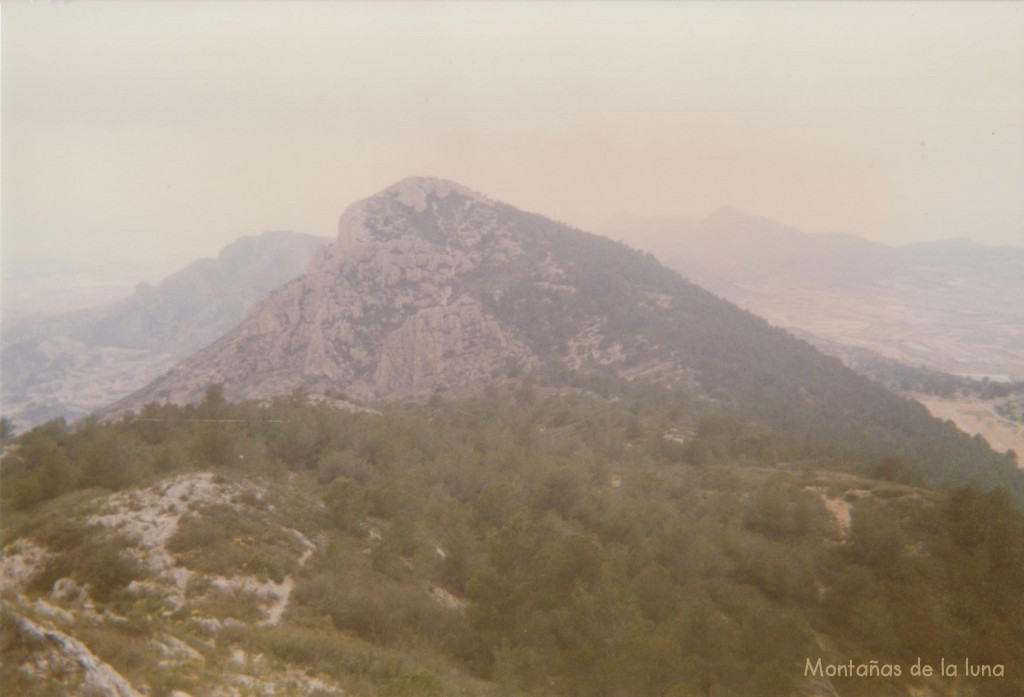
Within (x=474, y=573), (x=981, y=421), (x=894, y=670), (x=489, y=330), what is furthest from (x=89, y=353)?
(x=981, y=421)

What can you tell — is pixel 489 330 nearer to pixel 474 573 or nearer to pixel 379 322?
pixel 379 322

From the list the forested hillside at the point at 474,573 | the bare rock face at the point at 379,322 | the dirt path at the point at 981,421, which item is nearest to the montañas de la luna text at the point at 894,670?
the forested hillside at the point at 474,573

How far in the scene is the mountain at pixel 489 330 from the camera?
247 feet

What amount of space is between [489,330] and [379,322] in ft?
69.3

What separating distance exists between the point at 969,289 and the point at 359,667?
23521 centimetres

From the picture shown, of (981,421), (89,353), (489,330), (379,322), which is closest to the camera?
(981,421)

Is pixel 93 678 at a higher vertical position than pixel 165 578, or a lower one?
higher

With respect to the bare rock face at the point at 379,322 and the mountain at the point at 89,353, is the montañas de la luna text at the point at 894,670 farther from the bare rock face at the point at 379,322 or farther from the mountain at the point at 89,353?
the mountain at the point at 89,353

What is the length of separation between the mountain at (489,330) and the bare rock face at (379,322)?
0.26 metres

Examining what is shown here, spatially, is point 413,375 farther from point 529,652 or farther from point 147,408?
point 529,652

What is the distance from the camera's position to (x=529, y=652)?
1433cm

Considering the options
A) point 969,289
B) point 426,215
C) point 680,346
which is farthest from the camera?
point 969,289

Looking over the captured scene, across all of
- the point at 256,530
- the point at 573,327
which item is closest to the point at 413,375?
the point at 573,327

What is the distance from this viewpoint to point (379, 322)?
10025cm
